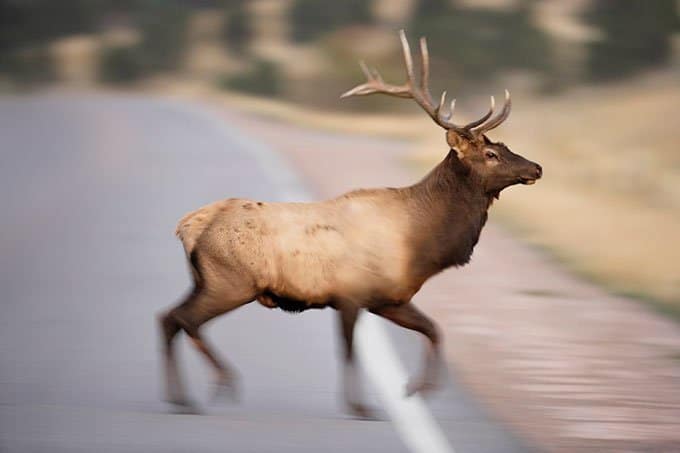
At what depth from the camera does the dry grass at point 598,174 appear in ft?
53.0

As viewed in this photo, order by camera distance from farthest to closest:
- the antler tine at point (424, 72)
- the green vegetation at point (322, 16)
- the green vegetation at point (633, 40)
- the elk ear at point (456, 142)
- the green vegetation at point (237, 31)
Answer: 1. the green vegetation at point (237, 31)
2. the green vegetation at point (322, 16)
3. the green vegetation at point (633, 40)
4. the antler tine at point (424, 72)
5. the elk ear at point (456, 142)

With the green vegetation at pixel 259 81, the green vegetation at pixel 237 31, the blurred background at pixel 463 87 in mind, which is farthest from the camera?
the green vegetation at pixel 237 31

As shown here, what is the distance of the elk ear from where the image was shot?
8398 mm

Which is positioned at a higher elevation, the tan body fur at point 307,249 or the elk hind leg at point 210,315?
the tan body fur at point 307,249

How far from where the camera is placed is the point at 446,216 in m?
8.41

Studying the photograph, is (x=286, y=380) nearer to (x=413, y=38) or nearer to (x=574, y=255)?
(x=574, y=255)

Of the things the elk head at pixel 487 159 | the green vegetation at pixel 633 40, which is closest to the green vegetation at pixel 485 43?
the green vegetation at pixel 633 40

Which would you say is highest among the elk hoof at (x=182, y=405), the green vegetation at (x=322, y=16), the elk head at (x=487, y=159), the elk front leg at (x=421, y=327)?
the green vegetation at (x=322, y=16)

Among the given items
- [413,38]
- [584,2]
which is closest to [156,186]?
[413,38]

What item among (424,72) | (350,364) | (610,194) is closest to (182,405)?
(350,364)

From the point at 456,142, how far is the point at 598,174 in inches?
891

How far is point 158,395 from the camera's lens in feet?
28.1

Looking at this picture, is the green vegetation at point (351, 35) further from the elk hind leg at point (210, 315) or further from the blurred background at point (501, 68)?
the elk hind leg at point (210, 315)

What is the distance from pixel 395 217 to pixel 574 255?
26.9ft
